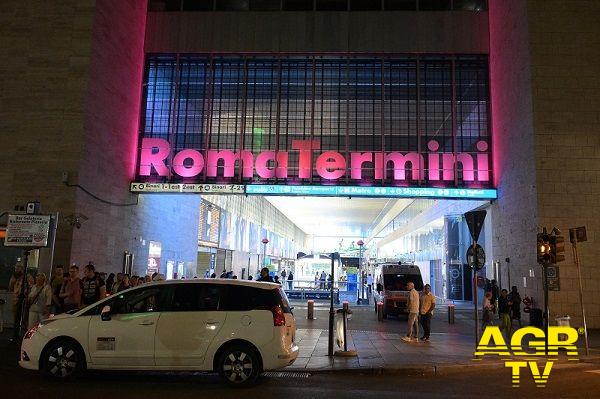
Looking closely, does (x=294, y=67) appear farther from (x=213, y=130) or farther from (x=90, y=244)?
(x=90, y=244)

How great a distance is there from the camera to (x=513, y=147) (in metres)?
20.0

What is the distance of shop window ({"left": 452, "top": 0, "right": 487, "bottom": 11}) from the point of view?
2400cm

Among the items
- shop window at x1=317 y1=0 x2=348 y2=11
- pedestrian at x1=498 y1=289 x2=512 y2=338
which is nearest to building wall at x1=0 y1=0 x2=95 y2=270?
shop window at x1=317 y1=0 x2=348 y2=11

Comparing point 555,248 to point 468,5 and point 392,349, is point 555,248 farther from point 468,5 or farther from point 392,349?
point 468,5

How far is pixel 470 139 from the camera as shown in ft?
75.1

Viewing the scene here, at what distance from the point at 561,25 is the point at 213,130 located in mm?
15168

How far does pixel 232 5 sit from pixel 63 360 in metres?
20.6

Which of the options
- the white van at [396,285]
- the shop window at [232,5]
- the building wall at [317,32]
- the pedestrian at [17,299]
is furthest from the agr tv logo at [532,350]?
the shop window at [232,5]

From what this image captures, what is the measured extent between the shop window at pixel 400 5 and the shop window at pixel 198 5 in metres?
8.73

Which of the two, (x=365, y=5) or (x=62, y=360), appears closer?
(x=62, y=360)

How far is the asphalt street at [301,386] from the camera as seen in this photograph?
7.78 meters

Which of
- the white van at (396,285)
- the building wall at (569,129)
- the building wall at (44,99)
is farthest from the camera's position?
the white van at (396,285)

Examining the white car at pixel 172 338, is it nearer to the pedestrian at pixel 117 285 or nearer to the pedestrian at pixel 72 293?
the pedestrian at pixel 72 293

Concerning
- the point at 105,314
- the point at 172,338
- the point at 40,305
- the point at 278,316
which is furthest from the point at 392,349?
the point at 40,305
